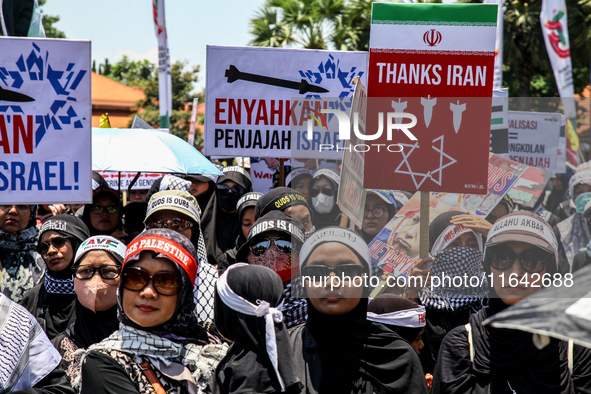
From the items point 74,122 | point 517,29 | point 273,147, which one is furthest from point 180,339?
point 517,29

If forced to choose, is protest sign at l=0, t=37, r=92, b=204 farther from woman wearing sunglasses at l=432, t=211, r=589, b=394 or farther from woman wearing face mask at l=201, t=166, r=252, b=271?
woman wearing face mask at l=201, t=166, r=252, b=271

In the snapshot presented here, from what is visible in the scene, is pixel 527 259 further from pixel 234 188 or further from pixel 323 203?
pixel 234 188

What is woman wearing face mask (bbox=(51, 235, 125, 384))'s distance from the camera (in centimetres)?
310

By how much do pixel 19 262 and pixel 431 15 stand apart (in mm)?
3235

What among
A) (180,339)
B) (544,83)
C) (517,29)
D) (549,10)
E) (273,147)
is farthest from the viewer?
(544,83)

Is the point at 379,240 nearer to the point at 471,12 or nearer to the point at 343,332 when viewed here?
the point at 343,332

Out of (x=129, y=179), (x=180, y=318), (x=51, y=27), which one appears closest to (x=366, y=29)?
(x=129, y=179)

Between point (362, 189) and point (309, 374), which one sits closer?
point (309, 374)

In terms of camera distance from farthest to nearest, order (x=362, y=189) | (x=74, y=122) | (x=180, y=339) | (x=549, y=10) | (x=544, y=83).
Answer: (x=544, y=83)
(x=549, y=10)
(x=74, y=122)
(x=362, y=189)
(x=180, y=339)

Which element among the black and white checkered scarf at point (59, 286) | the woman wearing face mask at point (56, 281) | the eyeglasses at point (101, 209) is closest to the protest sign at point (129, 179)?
the eyeglasses at point (101, 209)

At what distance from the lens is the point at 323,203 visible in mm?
3420

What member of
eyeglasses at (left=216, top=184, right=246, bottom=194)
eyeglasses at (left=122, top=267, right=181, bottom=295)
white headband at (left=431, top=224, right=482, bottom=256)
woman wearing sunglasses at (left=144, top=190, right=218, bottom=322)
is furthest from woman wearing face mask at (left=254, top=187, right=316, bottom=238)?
eyeglasses at (left=216, top=184, right=246, bottom=194)

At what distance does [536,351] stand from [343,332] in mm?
712

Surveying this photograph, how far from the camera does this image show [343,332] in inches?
94.5
